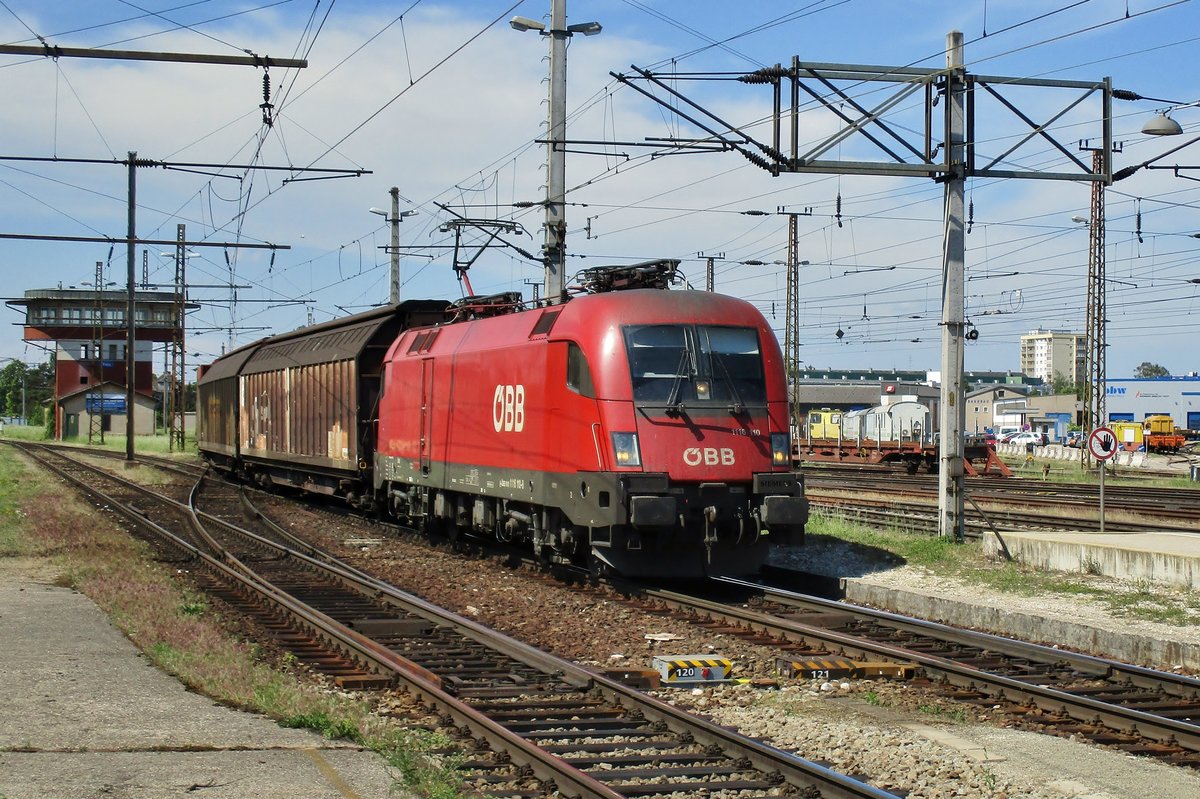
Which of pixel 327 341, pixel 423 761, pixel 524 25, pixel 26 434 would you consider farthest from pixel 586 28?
pixel 26 434

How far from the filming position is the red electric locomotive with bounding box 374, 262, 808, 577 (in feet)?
44.3

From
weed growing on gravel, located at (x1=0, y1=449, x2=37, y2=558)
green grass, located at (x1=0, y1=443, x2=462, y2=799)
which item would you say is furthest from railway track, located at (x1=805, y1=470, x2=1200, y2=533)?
weed growing on gravel, located at (x1=0, y1=449, x2=37, y2=558)

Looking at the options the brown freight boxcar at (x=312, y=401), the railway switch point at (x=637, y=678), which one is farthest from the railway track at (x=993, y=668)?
the brown freight boxcar at (x=312, y=401)

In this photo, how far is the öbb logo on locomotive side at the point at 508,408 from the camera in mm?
15398

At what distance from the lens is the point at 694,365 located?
14008mm

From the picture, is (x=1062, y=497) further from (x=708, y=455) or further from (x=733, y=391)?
(x=708, y=455)

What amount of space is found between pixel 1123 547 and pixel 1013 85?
6.48 meters

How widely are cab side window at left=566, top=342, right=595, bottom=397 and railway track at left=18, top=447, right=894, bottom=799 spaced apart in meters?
2.97

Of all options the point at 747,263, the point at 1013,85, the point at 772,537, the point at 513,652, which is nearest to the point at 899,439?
the point at 747,263

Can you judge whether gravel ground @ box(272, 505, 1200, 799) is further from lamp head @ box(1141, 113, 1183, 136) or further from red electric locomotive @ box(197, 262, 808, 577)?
lamp head @ box(1141, 113, 1183, 136)

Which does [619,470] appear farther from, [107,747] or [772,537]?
[107,747]

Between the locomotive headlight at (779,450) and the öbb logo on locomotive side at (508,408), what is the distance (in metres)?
3.10

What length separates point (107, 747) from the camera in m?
6.80

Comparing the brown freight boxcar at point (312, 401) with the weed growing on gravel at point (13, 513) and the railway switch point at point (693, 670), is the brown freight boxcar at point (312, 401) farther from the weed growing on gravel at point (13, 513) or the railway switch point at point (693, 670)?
the railway switch point at point (693, 670)
